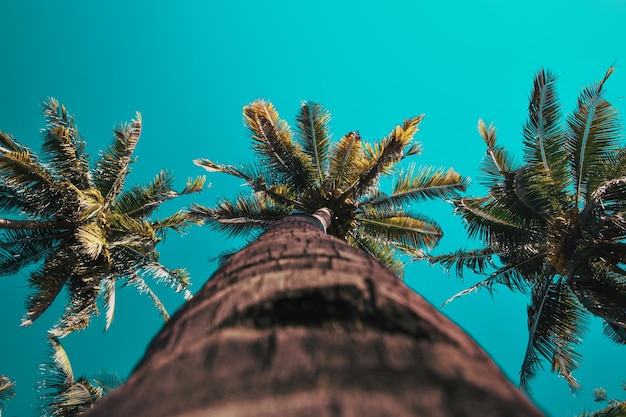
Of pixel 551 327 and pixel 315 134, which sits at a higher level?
pixel 315 134

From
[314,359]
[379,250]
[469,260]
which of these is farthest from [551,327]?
[314,359]

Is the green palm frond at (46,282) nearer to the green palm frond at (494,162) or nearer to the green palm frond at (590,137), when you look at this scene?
the green palm frond at (494,162)

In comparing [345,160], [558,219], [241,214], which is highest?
[345,160]

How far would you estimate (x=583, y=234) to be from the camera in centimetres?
880

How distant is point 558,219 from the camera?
368 inches

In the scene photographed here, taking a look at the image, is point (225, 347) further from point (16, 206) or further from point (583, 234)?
point (16, 206)

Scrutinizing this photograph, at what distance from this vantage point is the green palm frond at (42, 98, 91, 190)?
1196cm

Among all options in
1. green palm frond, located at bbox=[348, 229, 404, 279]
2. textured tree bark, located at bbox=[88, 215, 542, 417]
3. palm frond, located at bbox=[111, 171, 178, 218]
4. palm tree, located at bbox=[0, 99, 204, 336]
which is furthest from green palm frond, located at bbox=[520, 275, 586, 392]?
palm frond, located at bbox=[111, 171, 178, 218]

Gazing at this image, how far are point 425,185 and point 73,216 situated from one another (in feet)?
31.6

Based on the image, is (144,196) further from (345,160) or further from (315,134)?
(345,160)

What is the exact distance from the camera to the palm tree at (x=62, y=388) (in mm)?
12398

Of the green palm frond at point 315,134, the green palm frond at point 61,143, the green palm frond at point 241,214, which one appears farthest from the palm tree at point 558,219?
the green palm frond at point 61,143

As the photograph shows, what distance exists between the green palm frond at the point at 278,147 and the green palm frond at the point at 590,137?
6.24 metres

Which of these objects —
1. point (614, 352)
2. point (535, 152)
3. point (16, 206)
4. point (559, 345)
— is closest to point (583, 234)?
point (535, 152)
